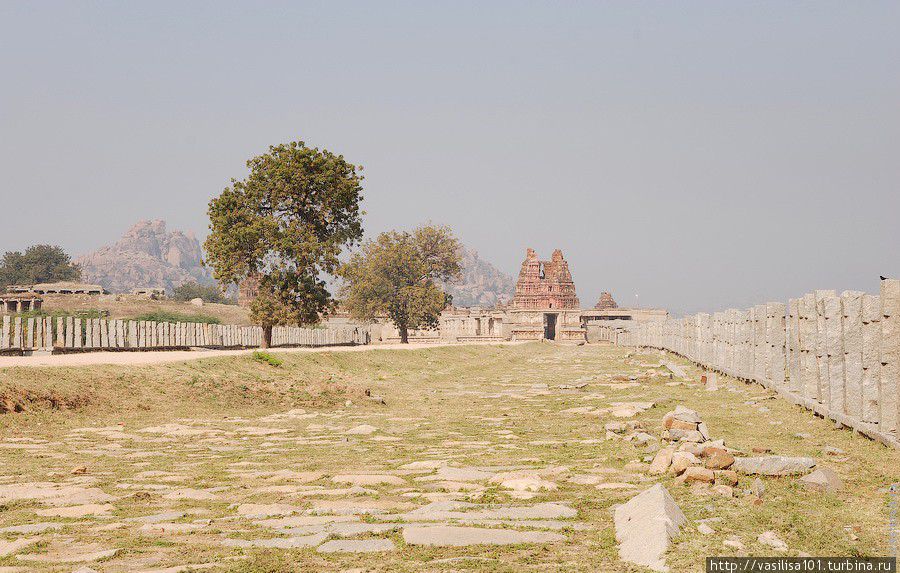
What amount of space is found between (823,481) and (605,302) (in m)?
116

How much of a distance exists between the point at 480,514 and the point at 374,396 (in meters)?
12.9

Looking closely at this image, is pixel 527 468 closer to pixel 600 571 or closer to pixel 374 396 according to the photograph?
pixel 600 571

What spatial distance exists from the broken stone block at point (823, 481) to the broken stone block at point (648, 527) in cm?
196

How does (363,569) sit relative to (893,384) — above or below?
below

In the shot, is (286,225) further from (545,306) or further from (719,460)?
(545,306)

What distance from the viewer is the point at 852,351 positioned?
448 inches

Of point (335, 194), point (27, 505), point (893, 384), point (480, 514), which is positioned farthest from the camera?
point (335, 194)

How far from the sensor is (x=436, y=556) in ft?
17.6

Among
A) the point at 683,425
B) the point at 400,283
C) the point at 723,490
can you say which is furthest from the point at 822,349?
the point at 400,283

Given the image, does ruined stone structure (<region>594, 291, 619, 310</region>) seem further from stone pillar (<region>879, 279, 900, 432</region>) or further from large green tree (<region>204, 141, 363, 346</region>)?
stone pillar (<region>879, 279, 900, 432</region>)

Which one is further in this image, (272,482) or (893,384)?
(893,384)

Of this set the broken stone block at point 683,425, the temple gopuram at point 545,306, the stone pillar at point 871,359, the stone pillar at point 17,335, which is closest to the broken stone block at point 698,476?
the broken stone block at point 683,425

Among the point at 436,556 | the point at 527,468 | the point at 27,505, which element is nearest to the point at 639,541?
the point at 436,556

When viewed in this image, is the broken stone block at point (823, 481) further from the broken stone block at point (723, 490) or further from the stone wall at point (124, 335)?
the stone wall at point (124, 335)
